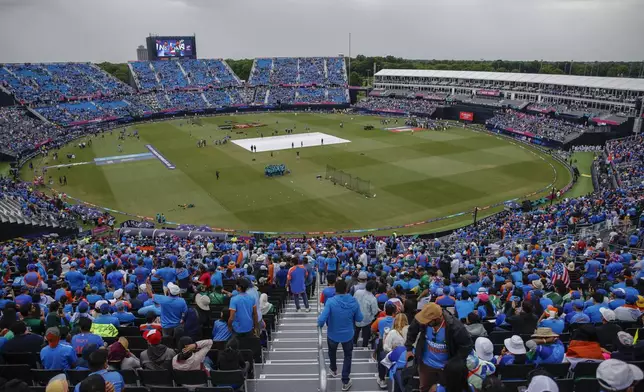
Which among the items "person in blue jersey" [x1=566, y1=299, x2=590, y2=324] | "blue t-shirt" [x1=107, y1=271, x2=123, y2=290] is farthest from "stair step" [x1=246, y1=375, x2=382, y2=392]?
"blue t-shirt" [x1=107, y1=271, x2=123, y2=290]

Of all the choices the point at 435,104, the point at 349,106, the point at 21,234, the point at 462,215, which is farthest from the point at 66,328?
the point at 349,106

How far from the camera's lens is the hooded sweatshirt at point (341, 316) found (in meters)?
7.47

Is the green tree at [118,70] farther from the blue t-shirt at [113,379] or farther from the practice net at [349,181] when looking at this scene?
the blue t-shirt at [113,379]

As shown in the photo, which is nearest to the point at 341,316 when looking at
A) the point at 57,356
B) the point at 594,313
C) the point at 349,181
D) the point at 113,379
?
the point at 113,379

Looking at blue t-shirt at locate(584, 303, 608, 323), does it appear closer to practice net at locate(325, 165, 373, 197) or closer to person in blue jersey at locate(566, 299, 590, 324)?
person in blue jersey at locate(566, 299, 590, 324)

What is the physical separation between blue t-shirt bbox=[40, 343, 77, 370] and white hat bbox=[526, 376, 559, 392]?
699 centimetres

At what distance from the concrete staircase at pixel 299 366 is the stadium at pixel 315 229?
6 centimetres

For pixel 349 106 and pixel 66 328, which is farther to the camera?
pixel 349 106

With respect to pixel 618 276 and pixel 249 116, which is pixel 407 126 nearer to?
pixel 249 116

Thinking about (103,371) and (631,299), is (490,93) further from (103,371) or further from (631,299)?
(103,371)

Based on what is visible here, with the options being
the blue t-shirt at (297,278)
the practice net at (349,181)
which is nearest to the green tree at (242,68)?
the practice net at (349,181)

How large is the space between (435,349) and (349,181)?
38.1 m

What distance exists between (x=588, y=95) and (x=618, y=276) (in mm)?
66632

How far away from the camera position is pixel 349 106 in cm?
9881
